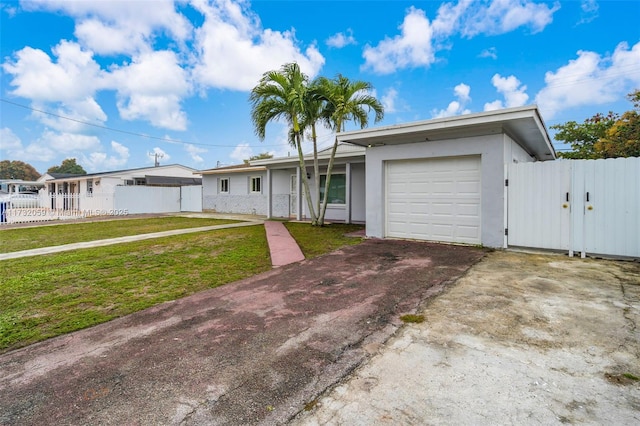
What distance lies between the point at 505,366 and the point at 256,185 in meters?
17.7

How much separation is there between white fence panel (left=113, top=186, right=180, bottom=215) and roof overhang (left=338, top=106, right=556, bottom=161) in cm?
1790

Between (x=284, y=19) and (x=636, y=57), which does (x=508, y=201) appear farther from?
(x=636, y=57)

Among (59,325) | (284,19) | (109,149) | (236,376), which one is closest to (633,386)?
(236,376)

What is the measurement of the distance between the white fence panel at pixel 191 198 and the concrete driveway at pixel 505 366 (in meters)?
21.1

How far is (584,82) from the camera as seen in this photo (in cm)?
2225

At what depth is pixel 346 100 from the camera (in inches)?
422

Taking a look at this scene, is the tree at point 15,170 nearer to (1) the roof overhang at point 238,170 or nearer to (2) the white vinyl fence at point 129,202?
(2) the white vinyl fence at point 129,202

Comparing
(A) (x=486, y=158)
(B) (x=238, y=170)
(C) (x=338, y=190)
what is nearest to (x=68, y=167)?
(B) (x=238, y=170)

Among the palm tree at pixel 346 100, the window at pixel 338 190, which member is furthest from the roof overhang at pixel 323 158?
the palm tree at pixel 346 100

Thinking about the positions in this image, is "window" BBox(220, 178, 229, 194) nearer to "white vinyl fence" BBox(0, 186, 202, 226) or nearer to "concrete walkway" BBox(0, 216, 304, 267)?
"white vinyl fence" BBox(0, 186, 202, 226)

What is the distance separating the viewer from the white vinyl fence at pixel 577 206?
6156 millimetres

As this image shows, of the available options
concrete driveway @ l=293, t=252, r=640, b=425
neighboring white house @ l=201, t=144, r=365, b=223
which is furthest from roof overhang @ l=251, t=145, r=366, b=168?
concrete driveway @ l=293, t=252, r=640, b=425

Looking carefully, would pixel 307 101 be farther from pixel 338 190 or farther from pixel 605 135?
pixel 605 135

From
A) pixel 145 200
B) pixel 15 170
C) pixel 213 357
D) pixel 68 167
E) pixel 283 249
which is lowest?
pixel 213 357
